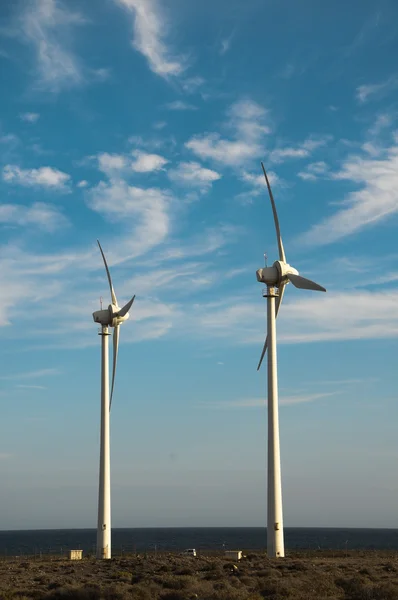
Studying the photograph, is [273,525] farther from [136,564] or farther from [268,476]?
[136,564]

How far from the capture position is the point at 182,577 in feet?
128

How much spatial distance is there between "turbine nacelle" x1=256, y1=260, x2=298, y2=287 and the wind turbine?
44.2 ft

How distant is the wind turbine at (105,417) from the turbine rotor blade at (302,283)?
51.2 feet

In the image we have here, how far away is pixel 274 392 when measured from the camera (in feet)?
165

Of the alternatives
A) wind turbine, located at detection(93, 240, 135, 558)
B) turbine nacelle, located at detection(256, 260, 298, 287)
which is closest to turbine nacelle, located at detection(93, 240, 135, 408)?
A: wind turbine, located at detection(93, 240, 135, 558)

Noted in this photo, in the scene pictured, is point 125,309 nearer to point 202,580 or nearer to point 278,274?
point 278,274

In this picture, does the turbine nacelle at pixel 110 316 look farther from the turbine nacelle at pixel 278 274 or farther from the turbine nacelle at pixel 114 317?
the turbine nacelle at pixel 278 274

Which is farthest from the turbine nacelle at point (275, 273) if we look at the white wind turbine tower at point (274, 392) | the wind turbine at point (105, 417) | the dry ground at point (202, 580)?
the dry ground at point (202, 580)

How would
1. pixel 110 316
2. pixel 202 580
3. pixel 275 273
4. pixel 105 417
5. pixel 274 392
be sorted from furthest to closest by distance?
pixel 110 316
pixel 105 417
pixel 275 273
pixel 274 392
pixel 202 580

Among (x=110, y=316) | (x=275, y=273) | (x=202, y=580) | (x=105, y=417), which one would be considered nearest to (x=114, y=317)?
(x=110, y=316)

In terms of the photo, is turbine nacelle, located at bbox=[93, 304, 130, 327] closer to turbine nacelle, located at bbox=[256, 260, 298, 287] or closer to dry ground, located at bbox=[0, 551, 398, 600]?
turbine nacelle, located at bbox=[256, 260, 298, 287]

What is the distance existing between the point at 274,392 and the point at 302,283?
23.7ft

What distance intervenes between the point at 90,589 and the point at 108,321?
30842mm

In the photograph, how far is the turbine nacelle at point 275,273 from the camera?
53.1 meters
